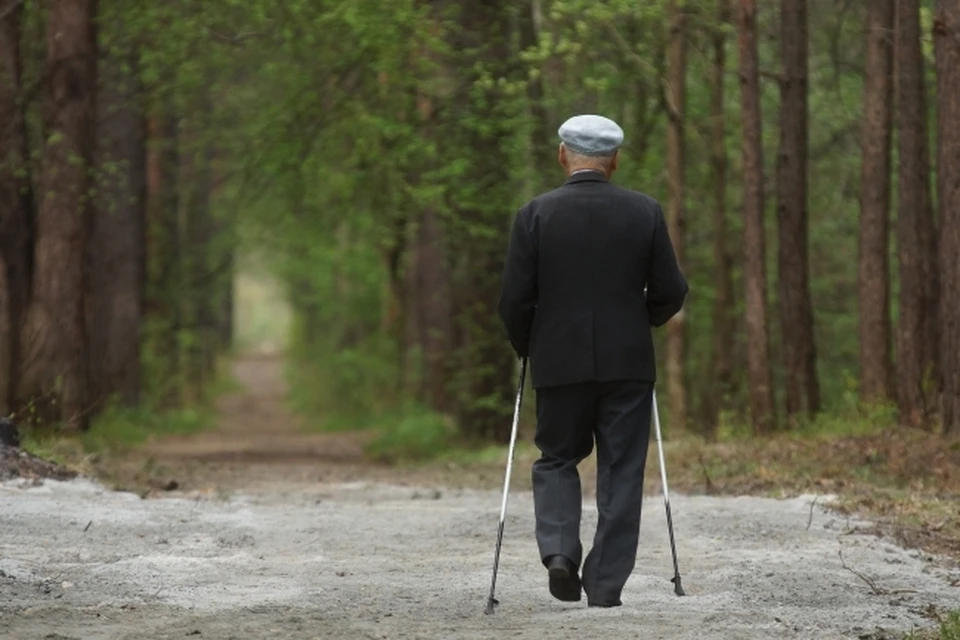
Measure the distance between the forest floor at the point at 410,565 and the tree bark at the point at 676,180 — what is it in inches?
224

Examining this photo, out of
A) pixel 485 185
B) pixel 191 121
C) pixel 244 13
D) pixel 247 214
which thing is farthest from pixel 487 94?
pixel 247 214

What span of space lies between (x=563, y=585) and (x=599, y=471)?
1.85 ft

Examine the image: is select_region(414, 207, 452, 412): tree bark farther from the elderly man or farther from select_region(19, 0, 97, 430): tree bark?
the elderly man

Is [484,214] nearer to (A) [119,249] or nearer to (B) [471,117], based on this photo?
(B) [471,117]

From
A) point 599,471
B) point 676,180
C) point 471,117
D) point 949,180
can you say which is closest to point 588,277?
point 599,471

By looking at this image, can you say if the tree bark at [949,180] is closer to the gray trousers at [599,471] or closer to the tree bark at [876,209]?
the tree bark at [876,209]

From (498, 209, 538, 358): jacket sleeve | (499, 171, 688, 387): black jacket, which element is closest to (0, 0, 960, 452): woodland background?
(499, 171, 688, 387): black jacket

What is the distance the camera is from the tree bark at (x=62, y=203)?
19344 mm

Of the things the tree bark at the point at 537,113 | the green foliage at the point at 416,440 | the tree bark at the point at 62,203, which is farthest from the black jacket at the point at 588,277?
the green foliage at the point at 416,440

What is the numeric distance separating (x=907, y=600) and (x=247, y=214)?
30892 millimetres

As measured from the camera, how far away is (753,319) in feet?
62.2

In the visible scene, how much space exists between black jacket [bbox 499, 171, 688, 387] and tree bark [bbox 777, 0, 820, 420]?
1151cm

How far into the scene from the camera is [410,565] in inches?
377

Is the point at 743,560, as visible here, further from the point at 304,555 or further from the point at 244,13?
the point at 244,13
